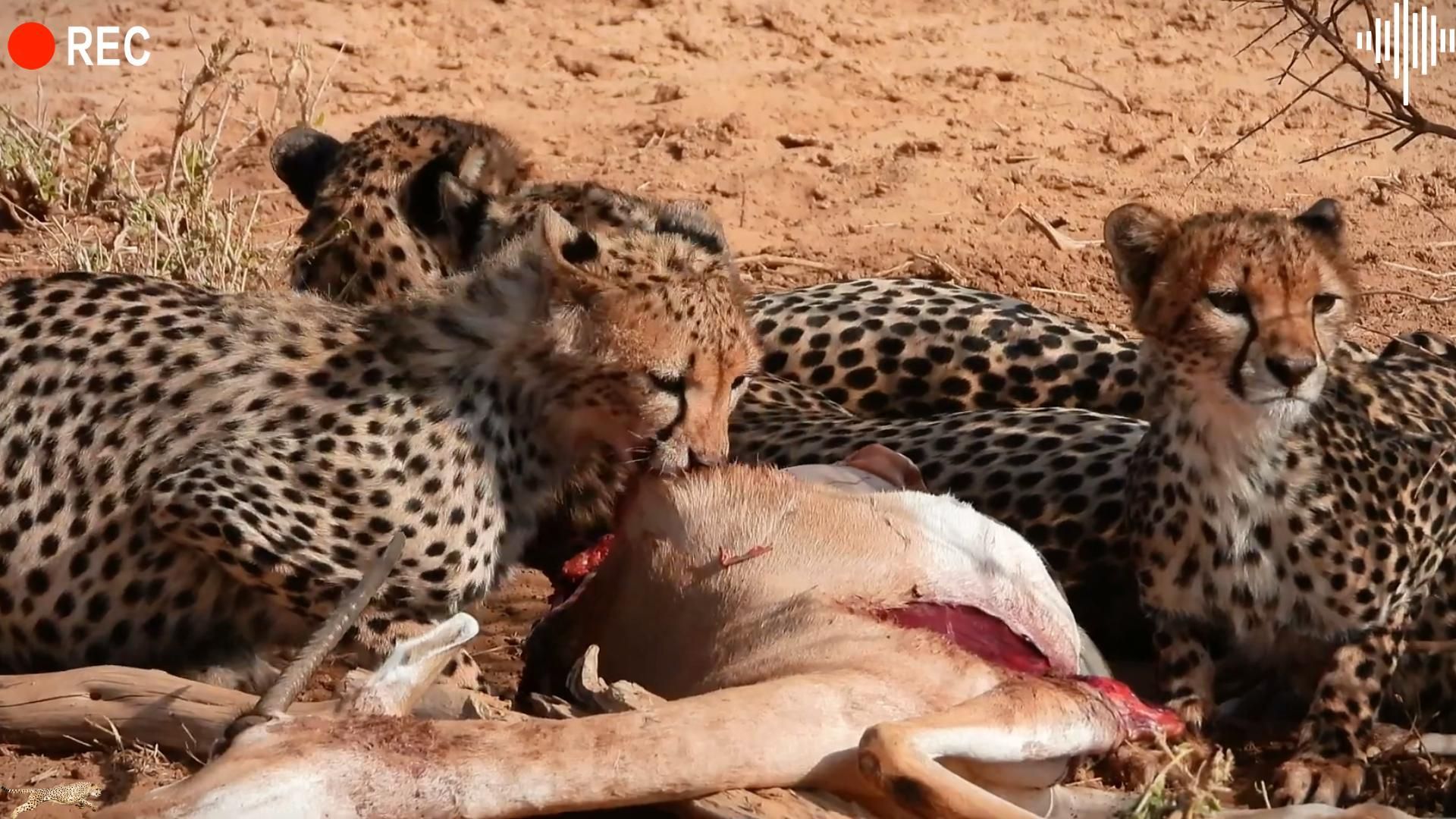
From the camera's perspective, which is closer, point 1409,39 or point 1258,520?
point 1258,520

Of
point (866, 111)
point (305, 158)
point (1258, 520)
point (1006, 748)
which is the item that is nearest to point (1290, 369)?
point (1258, 520)

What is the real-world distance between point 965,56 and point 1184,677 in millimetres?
4422

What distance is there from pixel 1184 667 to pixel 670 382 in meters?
1.03

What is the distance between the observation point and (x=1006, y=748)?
8.58 ft

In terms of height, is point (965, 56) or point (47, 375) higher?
point (965, 56)

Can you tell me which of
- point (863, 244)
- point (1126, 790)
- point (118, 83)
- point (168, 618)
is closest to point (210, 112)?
point (118, 83)

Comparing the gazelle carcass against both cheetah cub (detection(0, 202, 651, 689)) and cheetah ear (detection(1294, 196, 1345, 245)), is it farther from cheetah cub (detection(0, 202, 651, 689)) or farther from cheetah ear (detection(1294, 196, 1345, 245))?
cheetah ear (detection(1294, 196, 1345, 245))

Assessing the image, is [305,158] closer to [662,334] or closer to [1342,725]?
[662,334]

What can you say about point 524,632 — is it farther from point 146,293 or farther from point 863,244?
point 863,244

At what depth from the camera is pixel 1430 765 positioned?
10.8 ft

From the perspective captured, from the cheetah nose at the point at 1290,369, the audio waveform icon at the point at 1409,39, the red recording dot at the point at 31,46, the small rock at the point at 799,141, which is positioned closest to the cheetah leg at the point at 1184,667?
the cheetah nose at the point at 1290,369

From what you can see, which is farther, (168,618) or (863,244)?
(863,244)

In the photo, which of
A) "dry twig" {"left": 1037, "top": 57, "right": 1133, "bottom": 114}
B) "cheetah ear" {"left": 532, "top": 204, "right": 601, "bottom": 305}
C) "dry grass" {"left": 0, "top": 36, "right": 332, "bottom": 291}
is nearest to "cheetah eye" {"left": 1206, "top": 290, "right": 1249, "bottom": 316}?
"cheetah ear" {"left": 532, "top": 204, "right": 601, "bottom": 305}

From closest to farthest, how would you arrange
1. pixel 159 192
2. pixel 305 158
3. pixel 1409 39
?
pixel 305 158 < pixel 159 192 < pixel 1409 39
